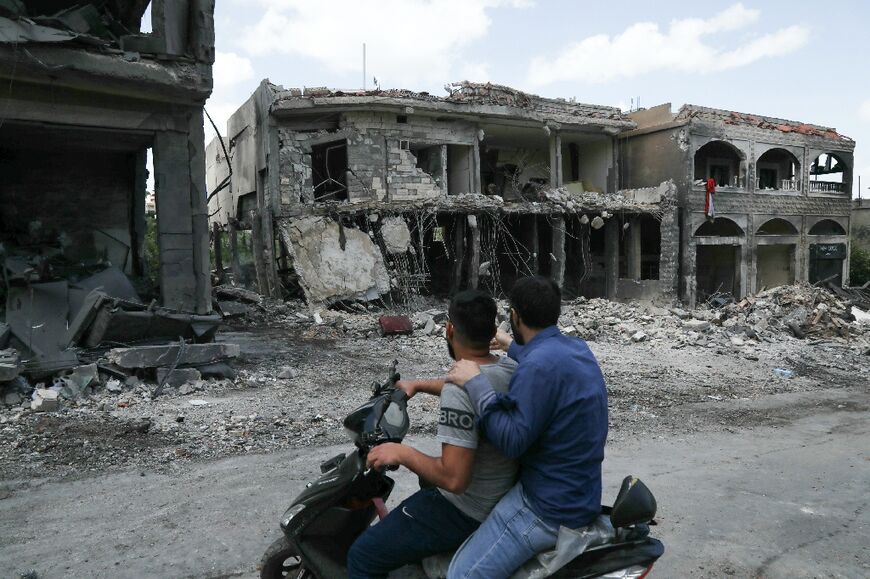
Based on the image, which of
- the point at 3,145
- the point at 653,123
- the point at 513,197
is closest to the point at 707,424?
the point at 3,145

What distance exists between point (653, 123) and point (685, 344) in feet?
35.0

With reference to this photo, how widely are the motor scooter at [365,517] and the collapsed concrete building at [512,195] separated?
1273cm

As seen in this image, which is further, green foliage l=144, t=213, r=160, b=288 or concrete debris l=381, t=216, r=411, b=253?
concrete debris l=381, t=216, r=411, b=253

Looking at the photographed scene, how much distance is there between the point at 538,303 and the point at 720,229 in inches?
900

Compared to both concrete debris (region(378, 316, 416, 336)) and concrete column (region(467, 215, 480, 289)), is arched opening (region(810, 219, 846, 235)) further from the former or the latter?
concrete debris (region(378, 316, 416, 336))

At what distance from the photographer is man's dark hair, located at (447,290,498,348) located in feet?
6.41

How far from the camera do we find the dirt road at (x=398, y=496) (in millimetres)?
3139

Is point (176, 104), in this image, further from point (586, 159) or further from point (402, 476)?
point (586, 159)

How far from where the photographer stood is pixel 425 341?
12008 mm

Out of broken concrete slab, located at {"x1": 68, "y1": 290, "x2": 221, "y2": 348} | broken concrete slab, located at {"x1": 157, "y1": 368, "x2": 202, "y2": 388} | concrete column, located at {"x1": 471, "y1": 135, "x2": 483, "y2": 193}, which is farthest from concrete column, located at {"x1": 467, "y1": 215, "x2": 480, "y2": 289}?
broken concrete slab, located at {"x1": 157, "y1": 368, "x2": 202, "y2": 388}

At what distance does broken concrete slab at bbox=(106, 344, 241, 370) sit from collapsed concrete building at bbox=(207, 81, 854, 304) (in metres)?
7.27

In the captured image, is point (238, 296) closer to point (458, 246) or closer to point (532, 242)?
point (458, 246)

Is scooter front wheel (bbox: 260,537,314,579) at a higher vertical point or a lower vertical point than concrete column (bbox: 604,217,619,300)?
lower

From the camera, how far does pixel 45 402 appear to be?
5887 mm
